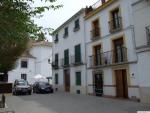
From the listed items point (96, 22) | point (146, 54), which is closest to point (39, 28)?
point (146, 54)

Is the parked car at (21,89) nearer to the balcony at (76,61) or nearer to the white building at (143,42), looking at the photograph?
the balcony at (76,61)

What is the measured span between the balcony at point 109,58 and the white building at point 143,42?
7.71ft

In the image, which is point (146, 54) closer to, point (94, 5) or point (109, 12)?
point (109, 12)

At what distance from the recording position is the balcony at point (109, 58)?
1977 cm

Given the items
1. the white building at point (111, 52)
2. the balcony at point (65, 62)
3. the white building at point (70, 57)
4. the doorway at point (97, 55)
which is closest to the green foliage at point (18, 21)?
the white building at point (111, 52)

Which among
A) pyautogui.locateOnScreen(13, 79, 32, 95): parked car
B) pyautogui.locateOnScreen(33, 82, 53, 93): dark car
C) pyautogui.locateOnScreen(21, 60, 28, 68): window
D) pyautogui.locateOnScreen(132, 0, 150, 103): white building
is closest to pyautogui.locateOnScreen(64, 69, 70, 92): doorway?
pyautogui.locateOnScreen(33, 82, 53, 93): dark car

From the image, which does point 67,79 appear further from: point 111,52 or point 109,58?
point 111,52

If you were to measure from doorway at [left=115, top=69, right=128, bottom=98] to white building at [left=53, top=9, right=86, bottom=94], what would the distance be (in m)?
5.89

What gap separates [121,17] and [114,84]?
5.58 m

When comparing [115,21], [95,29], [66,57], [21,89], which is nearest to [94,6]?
[95,29]

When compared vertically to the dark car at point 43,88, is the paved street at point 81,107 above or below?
below

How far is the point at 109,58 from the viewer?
21.4 meters

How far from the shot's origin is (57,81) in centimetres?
3438

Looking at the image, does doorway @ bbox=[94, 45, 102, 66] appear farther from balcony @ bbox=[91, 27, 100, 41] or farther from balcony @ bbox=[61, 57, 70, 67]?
balcony @ bbox=[61, 57, 70, 67]
